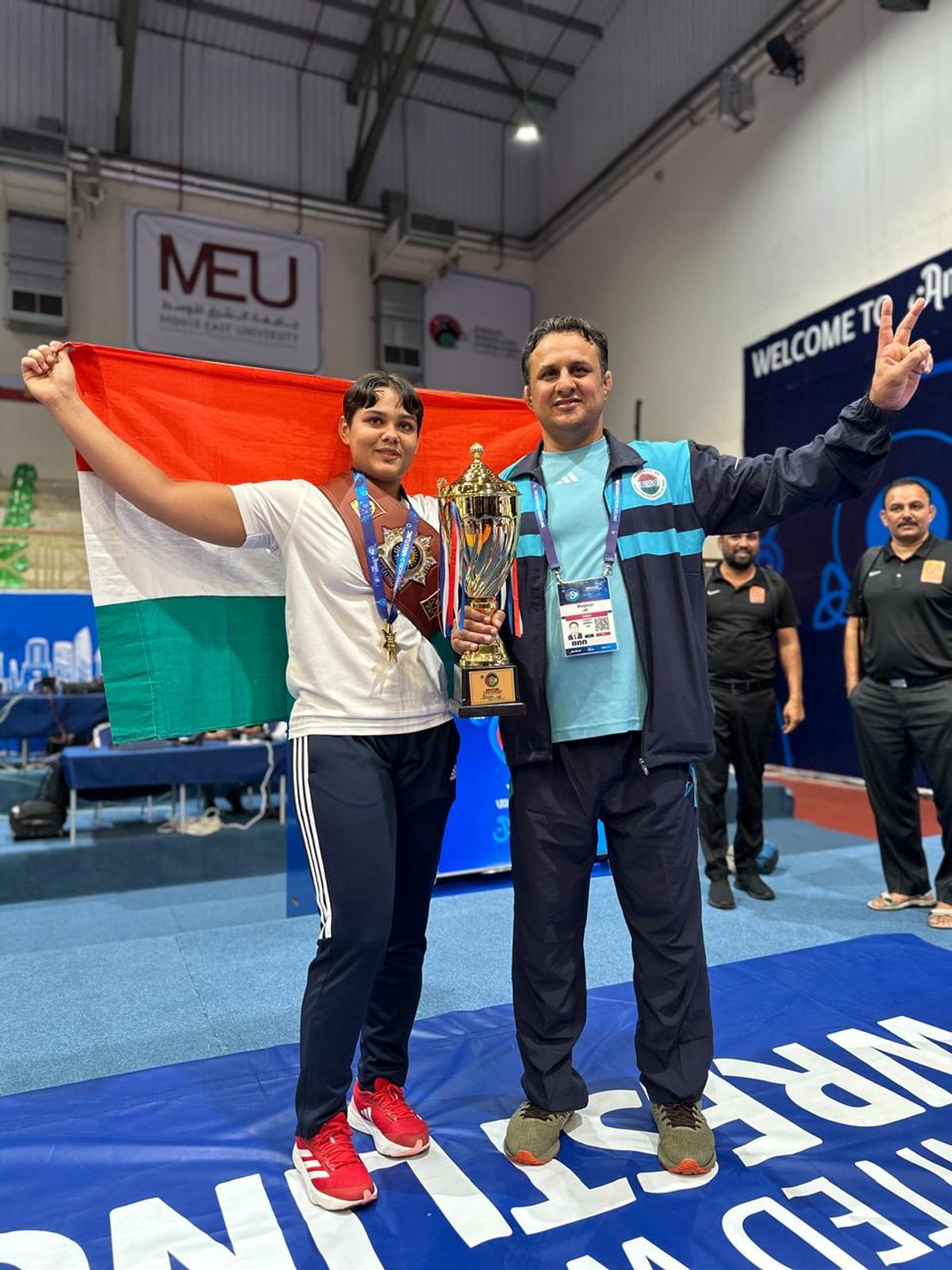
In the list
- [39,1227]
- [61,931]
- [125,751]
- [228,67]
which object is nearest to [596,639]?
[39,1227]

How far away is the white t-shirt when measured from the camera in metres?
1.58

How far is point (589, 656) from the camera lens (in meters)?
1.70

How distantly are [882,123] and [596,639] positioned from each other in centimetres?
673

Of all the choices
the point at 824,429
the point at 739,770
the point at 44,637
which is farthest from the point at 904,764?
the point at 44,637

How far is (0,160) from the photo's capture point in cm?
838

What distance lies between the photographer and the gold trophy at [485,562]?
1.59m

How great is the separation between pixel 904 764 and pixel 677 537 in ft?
7.75

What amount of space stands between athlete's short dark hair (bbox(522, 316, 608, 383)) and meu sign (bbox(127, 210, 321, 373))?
862 cm

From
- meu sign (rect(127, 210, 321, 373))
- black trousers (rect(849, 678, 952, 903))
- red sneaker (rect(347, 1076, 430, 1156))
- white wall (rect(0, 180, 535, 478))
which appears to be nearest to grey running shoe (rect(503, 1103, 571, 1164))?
red sneaker (rect(347, 1076, 430, 1156))

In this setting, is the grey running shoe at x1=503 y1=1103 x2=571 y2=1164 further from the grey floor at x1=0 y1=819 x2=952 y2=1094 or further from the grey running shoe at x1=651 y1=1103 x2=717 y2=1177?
the grey floor at x1=0 y1=819 x2=952 y2=1094

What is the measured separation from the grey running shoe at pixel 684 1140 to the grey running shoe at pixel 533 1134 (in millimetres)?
190

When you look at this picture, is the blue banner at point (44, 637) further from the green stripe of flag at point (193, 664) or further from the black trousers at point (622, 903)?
the black trousers at point (622, 903)

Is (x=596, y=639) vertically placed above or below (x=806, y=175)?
below

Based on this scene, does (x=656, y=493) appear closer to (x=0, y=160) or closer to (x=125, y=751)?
(x=125, y=751)
